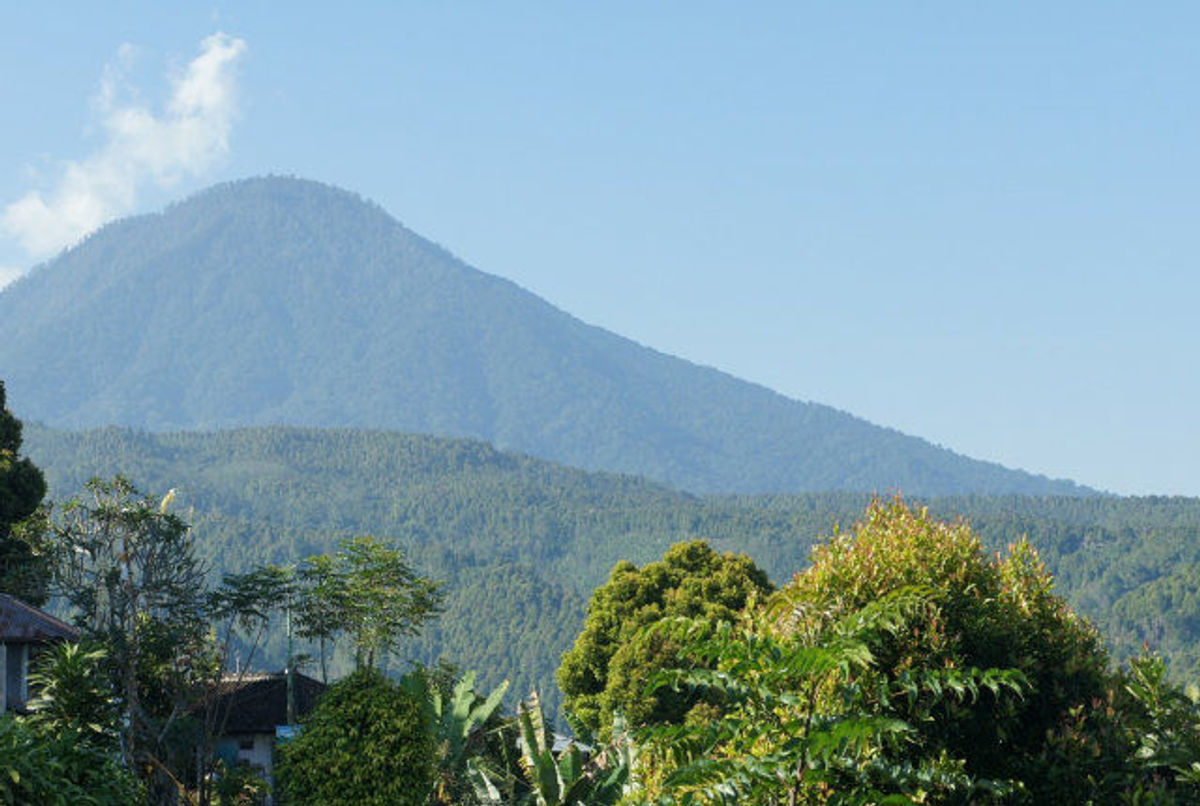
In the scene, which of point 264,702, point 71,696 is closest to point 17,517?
point 264,702

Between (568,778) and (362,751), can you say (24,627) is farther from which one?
(568,778)

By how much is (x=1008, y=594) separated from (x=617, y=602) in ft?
136

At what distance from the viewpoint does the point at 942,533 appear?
Answer: 18.4 metres

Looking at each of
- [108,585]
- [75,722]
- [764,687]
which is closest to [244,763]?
[108,585]

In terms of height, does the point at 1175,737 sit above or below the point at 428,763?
above

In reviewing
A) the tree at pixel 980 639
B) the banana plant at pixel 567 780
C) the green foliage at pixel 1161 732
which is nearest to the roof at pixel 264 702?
the banana plant at pixel 567 780

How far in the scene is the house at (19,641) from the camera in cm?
→ 3956

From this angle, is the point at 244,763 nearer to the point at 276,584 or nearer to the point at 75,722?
the point at 276,584

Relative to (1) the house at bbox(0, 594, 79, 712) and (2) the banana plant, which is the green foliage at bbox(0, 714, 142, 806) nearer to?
(2) the banana plant

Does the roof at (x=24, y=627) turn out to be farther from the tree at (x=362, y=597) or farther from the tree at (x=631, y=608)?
the tree at (x=631, y=608)

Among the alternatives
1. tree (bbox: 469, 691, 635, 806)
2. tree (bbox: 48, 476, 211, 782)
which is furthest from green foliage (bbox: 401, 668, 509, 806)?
tree (bbox: 48, 476, 211, 782)

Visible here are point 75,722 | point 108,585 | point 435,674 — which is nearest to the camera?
point 75,722

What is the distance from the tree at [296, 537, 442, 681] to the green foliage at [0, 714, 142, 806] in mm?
24551

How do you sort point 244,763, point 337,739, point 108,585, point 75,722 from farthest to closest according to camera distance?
point 244,763
point 108,585
point 337,739
point 75,722
